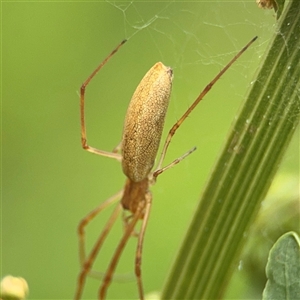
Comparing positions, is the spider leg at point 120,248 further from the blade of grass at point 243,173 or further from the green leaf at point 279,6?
the green leaf at point 279,6

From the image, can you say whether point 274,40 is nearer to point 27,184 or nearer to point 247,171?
point 247,171

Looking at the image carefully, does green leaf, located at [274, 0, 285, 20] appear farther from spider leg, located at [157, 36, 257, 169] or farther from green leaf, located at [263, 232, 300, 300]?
green leaf, located at [263, 232, 300, 300]

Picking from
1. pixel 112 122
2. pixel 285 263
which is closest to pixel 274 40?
pixel 285 263

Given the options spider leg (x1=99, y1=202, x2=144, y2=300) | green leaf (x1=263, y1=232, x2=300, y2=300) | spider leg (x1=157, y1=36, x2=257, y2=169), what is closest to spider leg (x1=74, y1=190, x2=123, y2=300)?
spider leg (x1=99, y1=202, x2=144, y2=300)

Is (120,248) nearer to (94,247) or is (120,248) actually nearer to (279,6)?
(94,247)

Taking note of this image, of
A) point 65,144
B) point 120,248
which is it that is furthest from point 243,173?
point 65,144

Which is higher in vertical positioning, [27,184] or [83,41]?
[83,41]

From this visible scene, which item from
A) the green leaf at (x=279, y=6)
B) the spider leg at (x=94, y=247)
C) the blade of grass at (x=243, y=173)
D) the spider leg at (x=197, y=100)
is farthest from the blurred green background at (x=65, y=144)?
the green leaf at (x=279, y=6)
